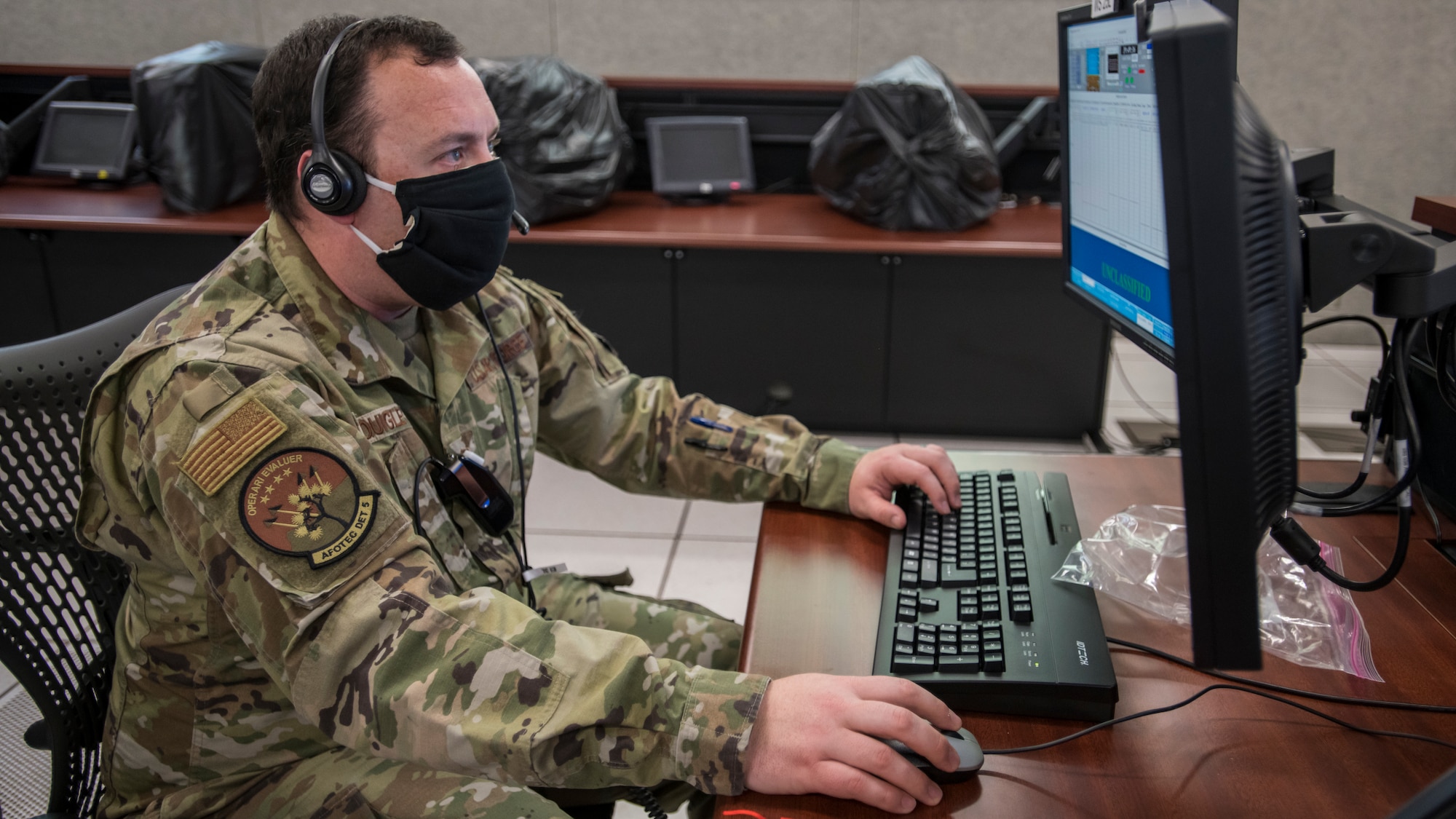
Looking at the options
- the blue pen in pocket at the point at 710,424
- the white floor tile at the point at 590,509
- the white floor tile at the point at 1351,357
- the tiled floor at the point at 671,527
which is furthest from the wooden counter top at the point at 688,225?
the blue pen in pocket at the point at 710,424

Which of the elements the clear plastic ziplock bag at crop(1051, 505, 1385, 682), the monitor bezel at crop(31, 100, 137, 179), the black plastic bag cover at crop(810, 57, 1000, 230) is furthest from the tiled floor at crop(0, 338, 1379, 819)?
the monitor bezel at crop(31, 100, 137, 179)

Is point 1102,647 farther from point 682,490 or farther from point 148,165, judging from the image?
point 148,165

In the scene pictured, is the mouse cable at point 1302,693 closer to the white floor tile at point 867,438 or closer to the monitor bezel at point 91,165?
the white floor tile at point 867,438

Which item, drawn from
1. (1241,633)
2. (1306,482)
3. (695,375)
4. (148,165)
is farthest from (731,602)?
(148,165)

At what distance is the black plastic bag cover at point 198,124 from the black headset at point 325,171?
2.24 metres

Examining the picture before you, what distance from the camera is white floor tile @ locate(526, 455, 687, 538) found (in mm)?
2562

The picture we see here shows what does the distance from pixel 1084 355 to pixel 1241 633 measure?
2432 millimetres

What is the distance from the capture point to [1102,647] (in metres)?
0.83

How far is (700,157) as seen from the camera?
3.22 metres

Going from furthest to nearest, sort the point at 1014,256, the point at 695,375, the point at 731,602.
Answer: the point at 695,375, the point at 1014,256, the point at 731,602

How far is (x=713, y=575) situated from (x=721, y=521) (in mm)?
280

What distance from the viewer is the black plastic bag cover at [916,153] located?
280 centimetres

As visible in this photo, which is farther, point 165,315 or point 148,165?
point 148,165

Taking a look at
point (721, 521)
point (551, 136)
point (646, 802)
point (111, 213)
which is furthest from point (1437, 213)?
point (111, 213)
